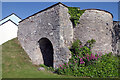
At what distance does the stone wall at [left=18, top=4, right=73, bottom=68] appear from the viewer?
7.30 meters

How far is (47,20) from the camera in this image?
27.6 ft

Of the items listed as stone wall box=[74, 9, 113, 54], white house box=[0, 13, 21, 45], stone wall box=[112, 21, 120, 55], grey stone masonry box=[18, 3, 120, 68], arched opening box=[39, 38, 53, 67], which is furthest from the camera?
white house box=[0, 13, 21, 45]

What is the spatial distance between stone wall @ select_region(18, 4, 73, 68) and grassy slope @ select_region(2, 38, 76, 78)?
105 centimetres

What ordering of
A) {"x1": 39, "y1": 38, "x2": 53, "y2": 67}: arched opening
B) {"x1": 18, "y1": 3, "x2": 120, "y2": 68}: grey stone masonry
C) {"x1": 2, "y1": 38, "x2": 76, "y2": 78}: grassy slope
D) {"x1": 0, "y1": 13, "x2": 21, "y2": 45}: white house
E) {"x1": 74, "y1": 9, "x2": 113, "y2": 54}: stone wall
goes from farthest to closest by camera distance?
{"x1": 0, "y1": 13, "x2": 21, "y2": 45}: white house
{"x1": 39, "y1": 38, "x2": 53, "y2": 67}: arched opening
{"x1": 74, "y1": 9, "x2": 113, "y2": 54}: stone wall
{"x1": 18, "y1": 3, "x2": 120, "y2": 68}: grey stone masonry
{"x1": 2, "y1": 38, "x2": 76, "y2": 78}: grassy slope

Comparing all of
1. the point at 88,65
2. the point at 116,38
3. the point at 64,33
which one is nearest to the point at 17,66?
the point at 64,33

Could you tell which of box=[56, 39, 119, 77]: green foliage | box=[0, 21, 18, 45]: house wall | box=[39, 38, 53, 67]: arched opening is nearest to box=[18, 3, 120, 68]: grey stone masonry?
box=[39, 38, 53, 67]: arched opening

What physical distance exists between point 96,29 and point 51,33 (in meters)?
3.78

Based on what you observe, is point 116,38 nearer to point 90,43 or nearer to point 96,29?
point 96,29

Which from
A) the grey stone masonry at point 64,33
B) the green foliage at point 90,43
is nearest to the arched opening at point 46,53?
the grey stone masonry at point 64,33

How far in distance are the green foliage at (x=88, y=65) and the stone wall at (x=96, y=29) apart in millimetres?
846

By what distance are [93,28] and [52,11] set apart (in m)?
3.76

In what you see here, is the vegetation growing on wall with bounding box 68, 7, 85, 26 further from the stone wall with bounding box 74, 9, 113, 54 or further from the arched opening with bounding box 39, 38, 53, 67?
the arched opening with bounding box 39, 38, 53, 67

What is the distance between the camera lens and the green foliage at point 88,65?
6.05m

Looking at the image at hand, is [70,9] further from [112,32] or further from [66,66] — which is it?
[66,66]
